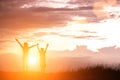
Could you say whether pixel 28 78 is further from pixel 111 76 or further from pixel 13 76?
pixel 111 76

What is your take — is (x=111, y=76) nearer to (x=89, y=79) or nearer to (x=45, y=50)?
(x=89, y=79)

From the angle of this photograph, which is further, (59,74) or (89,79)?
(59,74)

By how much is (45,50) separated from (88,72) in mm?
10734

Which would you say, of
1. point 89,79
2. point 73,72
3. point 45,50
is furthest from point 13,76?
point 45,50

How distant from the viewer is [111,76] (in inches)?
812

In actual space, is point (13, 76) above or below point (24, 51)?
below

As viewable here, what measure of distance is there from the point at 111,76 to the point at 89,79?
5.25 ft

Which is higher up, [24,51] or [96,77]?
[24,51]

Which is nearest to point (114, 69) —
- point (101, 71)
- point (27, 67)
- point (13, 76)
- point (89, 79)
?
point (101, 71)

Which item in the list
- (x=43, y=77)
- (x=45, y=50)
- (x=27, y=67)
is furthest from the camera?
(x=45, y=50)

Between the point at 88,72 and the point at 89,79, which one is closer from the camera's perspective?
the point at 89,79

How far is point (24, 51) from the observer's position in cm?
2955

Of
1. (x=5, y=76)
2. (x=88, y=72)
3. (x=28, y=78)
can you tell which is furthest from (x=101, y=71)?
(x=5, y=76)

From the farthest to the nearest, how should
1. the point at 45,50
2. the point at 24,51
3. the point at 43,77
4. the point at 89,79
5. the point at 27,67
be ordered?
1. the point at 45,50
2. the point at 24,51
3. the point at 27,67
4. the point at 43,77
5. the point at 89,79
